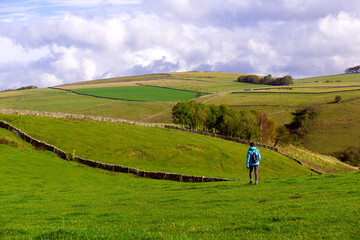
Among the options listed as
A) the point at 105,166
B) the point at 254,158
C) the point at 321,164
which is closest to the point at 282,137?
the point at 321,164

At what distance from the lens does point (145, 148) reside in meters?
67.0

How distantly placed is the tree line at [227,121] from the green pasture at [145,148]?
2755 centimetres

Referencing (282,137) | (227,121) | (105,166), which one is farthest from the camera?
(282,137)

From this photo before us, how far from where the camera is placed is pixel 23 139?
2260 inches

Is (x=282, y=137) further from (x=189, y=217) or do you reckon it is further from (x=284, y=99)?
(x=189, y=217)

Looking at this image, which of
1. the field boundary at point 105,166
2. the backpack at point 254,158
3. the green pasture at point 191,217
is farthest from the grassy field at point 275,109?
the green pasture at point 191,217

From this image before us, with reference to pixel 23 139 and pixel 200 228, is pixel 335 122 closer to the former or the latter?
pixel 23 139

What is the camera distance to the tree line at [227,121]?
11131 cm

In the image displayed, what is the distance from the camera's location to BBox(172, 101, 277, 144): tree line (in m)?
111

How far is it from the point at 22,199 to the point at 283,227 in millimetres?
20155

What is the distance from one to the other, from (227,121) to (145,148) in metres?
50.6

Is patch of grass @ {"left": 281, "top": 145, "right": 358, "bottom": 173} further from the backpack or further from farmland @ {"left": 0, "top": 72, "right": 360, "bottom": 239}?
the backpack

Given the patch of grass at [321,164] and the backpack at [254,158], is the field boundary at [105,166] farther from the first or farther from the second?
the patch of grass at [321,164]

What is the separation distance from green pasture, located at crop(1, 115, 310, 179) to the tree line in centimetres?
2755
